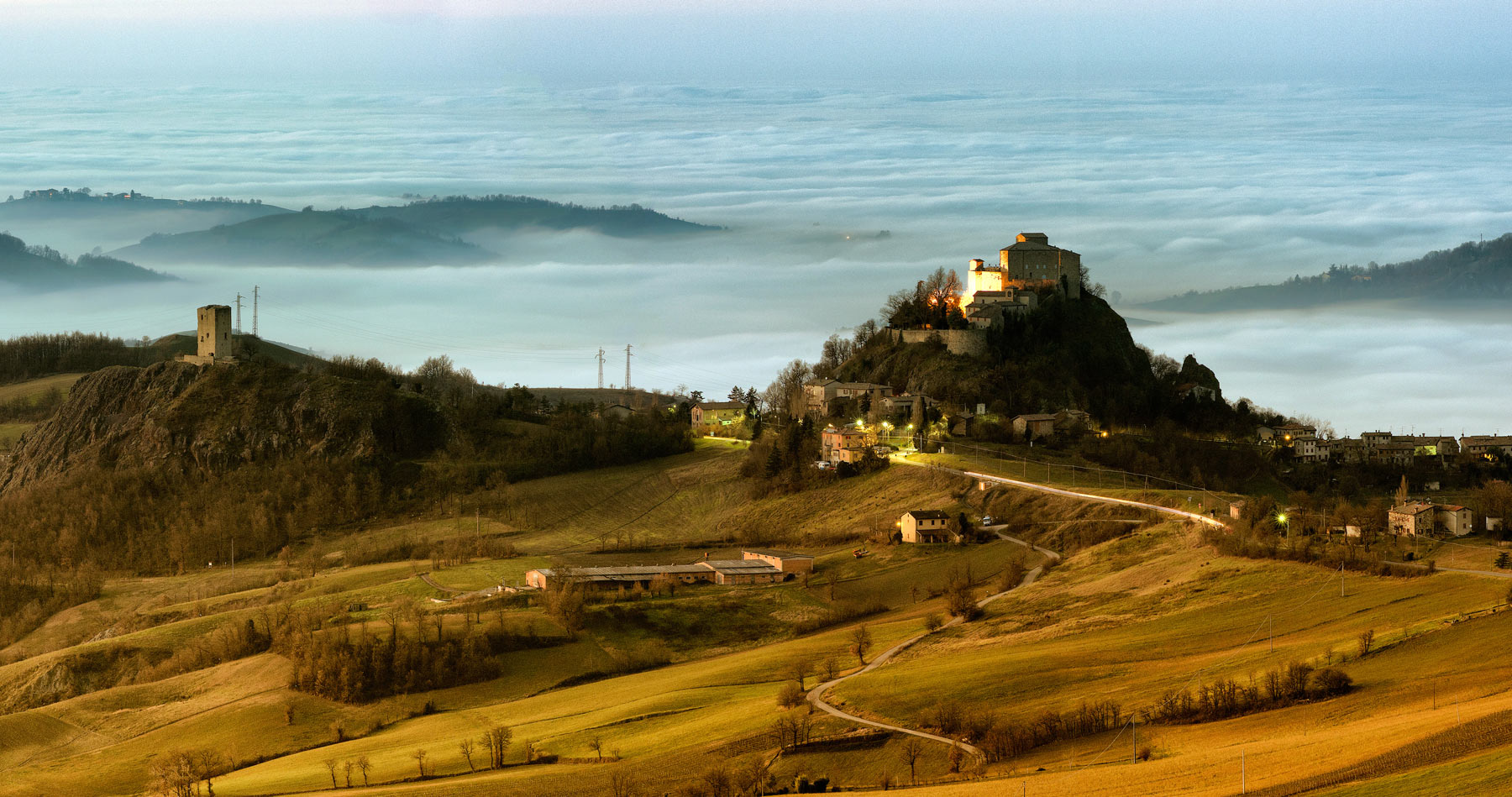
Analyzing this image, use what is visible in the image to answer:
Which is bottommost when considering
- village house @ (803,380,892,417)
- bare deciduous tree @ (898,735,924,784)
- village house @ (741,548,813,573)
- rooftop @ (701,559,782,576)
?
bare deciduous tree @ (898,735,924,784)

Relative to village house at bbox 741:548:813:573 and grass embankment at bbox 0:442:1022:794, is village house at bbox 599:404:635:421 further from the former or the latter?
village house at bbox 741:548:813:573

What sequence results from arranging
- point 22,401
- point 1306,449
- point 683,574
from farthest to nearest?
point 22,401
point 1306,449
point 683,574

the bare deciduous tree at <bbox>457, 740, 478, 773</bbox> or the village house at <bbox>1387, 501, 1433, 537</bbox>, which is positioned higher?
the village house at <bbox>1387, 501, 1433, 537</bbox>

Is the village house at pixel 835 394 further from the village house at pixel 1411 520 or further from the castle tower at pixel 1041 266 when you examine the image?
the village house at pixel 1411 520

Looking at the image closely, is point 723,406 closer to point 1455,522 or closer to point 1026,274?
point 1026,274

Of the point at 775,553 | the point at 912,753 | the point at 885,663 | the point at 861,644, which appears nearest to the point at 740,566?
the point at 775,553

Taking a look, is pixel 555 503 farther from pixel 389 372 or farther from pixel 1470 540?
pixel 1470 540

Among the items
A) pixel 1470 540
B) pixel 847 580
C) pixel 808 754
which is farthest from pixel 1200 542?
pixel 808 754

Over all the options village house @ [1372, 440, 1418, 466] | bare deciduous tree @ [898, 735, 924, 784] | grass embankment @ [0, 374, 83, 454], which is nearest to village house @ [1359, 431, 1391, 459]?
village house @ [1372, 440, 1418, 466]
